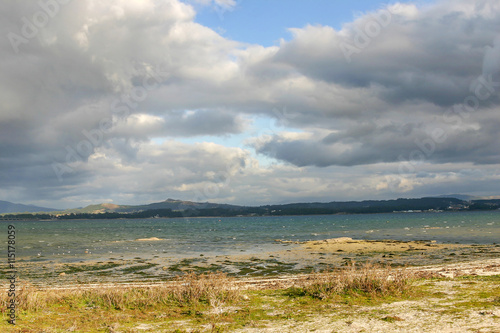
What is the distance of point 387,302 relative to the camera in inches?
636

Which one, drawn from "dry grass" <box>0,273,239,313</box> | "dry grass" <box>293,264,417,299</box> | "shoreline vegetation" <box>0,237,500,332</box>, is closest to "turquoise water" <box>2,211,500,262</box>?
"dry grass" <box>0,273,239,313</box>

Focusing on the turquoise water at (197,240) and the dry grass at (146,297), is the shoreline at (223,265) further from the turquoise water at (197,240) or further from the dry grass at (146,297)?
the dry grass at (146,297)

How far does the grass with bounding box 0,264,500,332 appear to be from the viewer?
14102mm

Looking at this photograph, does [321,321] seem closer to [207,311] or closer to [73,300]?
[207,311]

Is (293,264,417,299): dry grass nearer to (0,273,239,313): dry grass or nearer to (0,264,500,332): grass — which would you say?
(0,264,500,332): grass

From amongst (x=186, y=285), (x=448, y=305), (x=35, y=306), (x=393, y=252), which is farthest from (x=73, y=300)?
(x=393, y=252)

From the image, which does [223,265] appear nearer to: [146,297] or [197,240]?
[146,297]

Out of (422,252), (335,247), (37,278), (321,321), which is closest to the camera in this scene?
(321,321)

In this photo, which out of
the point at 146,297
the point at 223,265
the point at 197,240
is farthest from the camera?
the point at 197,240

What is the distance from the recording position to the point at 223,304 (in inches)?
653

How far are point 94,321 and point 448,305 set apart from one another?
1329cm

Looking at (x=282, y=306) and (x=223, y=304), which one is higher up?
(x=223, y=304)

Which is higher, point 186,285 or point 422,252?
point 186,285

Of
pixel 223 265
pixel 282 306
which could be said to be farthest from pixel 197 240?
pixel 282 306
